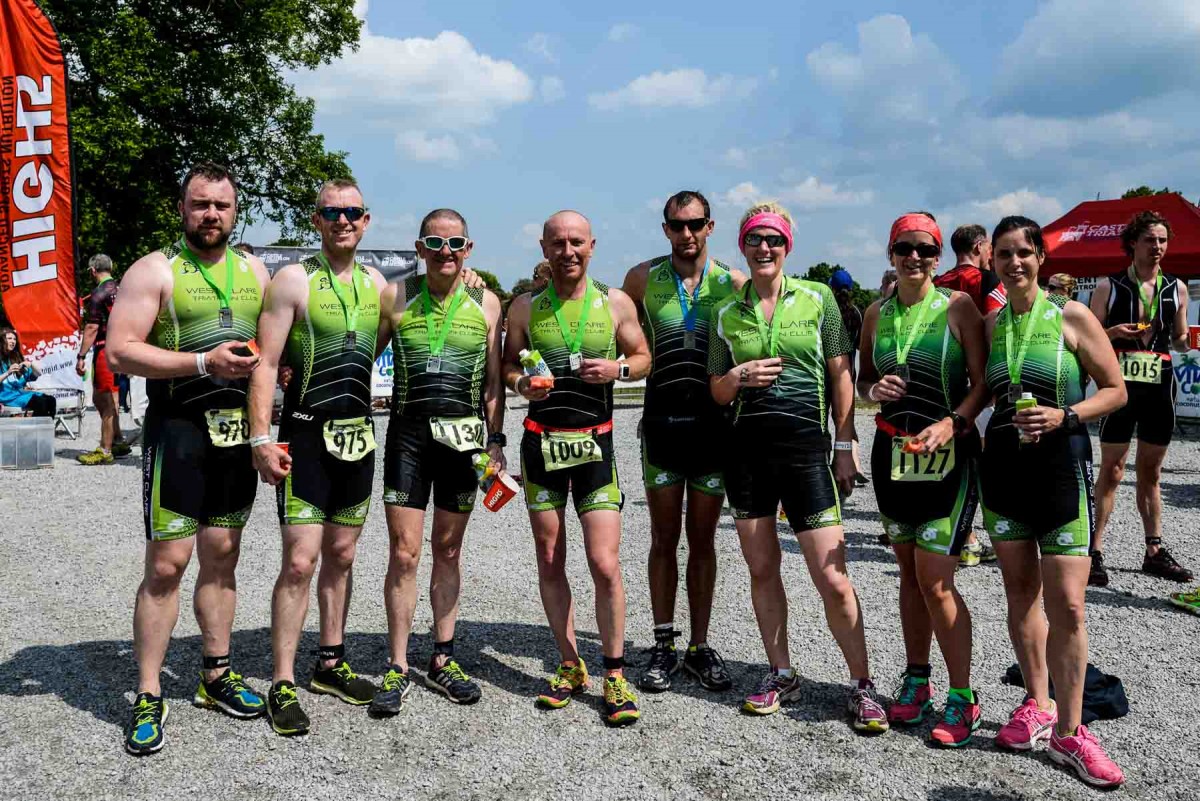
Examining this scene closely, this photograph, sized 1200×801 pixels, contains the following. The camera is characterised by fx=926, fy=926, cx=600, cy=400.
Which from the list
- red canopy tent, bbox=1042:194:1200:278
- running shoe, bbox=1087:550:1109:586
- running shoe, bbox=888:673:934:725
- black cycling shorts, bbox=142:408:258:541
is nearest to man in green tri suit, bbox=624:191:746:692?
running shoe, bbox=888:673:934:725

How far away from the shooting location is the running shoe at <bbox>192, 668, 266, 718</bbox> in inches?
164

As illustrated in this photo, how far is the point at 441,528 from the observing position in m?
4.46

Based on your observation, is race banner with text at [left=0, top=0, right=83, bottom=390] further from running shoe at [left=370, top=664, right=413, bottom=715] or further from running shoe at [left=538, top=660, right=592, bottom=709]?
running shoe at [left=538, top=660, right=592, bottom=709]

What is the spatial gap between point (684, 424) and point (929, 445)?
4.06ft

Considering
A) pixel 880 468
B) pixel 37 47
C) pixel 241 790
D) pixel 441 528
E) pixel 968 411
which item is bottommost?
pixel 241 790

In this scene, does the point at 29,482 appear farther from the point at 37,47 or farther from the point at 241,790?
Answer: the point at 241,790

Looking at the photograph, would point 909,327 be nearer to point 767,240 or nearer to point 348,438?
point 767,240

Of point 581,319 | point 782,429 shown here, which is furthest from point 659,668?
point 581,319

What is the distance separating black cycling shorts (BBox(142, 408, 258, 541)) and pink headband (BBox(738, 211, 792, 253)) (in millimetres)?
2490

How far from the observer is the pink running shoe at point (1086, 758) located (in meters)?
3.47

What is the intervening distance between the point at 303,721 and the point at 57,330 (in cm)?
857

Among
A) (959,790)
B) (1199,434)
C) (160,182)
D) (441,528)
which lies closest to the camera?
(959,790)

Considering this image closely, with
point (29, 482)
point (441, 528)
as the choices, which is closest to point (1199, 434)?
point (441, 528)

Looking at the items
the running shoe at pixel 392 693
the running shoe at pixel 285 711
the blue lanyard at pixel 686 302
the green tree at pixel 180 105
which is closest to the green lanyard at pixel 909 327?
the blue lanyard at pixel 686 302
